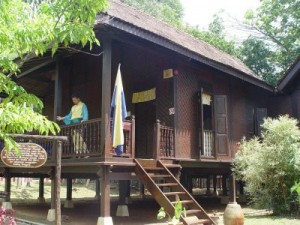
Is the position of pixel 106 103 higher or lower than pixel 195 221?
higher

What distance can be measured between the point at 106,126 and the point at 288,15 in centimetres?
1701

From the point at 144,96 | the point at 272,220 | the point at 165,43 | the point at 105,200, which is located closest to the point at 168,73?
the point at 144,96

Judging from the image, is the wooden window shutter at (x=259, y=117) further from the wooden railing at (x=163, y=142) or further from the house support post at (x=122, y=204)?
the house support post at (x=122, y=204)

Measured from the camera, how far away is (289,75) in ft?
45.8

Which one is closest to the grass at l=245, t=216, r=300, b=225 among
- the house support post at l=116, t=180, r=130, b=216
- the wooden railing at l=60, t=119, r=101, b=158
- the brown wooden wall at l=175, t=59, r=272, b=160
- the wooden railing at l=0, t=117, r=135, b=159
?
the brown wooden wall at l=175, t=59, r=272, b=160

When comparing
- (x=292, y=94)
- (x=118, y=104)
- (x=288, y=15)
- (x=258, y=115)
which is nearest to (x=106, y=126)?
(x=118, y=104)

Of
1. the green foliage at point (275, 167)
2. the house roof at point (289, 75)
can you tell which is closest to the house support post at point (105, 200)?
the green foliage at point (275, 167)

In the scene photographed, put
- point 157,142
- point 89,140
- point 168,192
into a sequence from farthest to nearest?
point 157,142
point 89,140
point 168,192

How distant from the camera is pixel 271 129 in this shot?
35.1 feet

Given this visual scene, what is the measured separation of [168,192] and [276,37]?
55.0ft

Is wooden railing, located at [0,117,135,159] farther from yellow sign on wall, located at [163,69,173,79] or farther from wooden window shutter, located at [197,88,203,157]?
wooden window shutter, located at [197,88,203,157]

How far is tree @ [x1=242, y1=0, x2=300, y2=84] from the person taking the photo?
2131cm

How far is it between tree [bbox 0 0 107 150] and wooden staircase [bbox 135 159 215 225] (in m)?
4.14

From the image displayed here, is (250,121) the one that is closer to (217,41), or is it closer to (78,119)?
(78,119)
